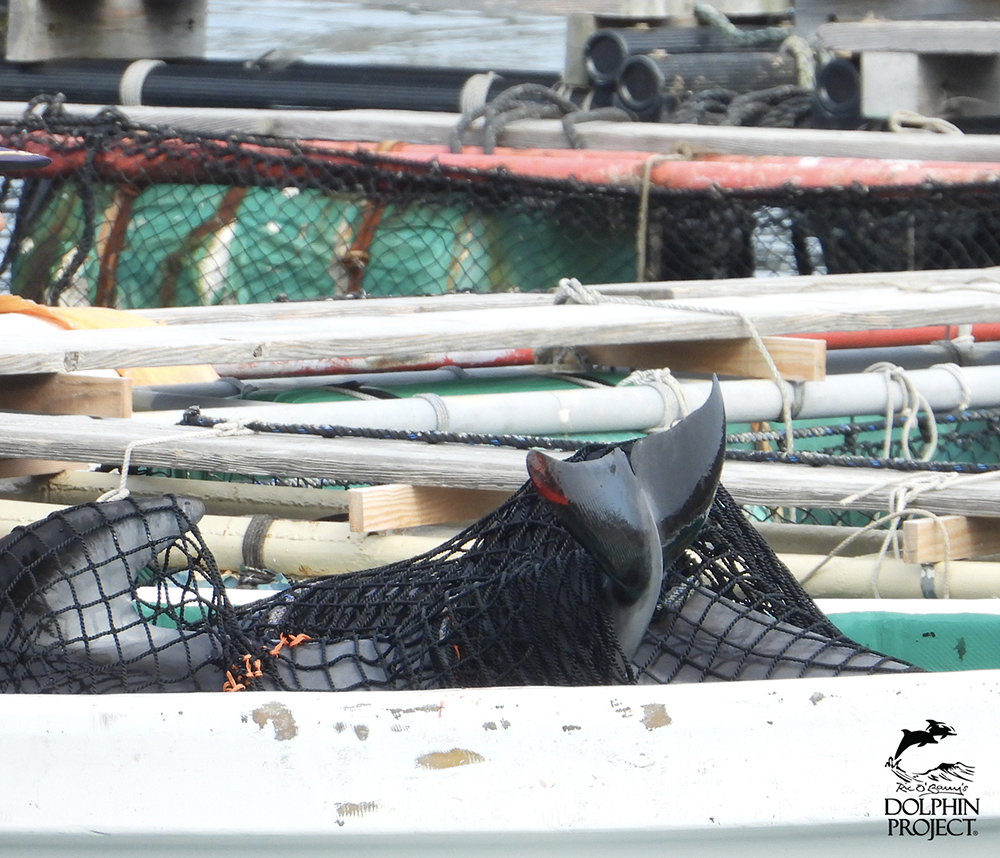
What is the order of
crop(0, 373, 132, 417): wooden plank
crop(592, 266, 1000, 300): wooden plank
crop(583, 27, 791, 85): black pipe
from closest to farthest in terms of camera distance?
crop(0, 373, 132, 417): wooden plank
crop(592, 266, 1000, 300): wooden plank
crop(583, 27, 791, 85): black pipe

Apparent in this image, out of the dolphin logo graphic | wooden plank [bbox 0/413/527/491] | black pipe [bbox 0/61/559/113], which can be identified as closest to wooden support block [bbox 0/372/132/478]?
wooden plank [bbox 0/413/527/491]

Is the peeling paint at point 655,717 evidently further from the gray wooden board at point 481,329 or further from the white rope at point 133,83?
the white rope at point 133,83

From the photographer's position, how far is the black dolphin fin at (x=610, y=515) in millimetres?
1731

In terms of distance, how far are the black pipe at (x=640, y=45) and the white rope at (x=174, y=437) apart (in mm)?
3478

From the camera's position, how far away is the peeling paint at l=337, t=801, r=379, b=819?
5.51ft

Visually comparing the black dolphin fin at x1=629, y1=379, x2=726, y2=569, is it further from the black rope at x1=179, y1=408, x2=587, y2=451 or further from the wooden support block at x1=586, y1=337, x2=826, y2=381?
the wooden support block at x1=586, y1=337, x2=826, y2=381

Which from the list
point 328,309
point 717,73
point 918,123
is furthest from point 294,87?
point 918,123

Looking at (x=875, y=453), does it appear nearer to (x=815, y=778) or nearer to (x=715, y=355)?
(x=715, y=355)

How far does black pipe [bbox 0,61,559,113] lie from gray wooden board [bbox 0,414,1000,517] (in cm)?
340

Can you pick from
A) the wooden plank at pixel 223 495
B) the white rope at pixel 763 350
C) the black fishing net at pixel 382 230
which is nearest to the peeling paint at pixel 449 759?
the wooden plank at pixel 223 495

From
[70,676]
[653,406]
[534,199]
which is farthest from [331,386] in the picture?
[70,676]

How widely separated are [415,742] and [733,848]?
1.32ft

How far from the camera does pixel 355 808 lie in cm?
168

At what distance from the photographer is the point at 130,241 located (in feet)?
17.1
